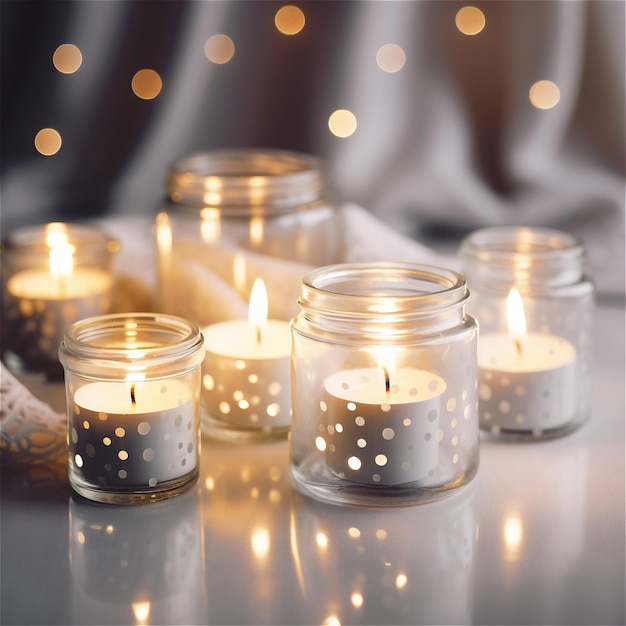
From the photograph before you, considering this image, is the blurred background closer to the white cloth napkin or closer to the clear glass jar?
the white cloth napkin

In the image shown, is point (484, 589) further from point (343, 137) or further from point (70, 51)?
point (70, 51)

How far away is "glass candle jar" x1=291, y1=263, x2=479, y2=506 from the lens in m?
0.82

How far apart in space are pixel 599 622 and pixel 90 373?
1.41ft

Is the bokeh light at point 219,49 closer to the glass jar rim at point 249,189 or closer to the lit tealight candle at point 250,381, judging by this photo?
the glass jar rim at point 249,189

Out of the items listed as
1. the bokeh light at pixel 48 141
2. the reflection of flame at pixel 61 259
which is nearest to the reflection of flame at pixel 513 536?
the reflection of flame at pixel 61 259

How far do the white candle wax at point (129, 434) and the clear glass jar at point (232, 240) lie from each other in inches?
9.7

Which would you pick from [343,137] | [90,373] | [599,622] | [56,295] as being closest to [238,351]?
[90,373]

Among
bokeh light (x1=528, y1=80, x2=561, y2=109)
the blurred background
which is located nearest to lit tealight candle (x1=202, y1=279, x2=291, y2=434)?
the blurred background

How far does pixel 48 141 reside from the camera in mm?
1573

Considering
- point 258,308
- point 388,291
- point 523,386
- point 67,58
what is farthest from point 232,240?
point 67,58

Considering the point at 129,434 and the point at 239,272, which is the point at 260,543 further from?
the point at 239,272

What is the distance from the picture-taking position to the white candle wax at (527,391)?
0.96 m

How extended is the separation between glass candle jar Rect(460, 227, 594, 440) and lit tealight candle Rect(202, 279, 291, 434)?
0.62ft

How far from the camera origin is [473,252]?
105 centimetres
